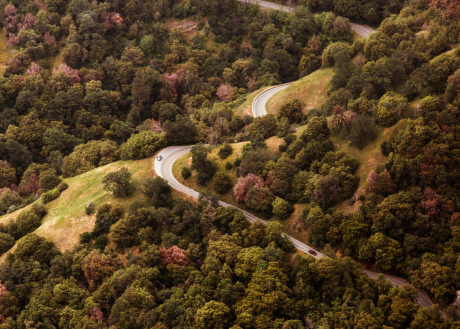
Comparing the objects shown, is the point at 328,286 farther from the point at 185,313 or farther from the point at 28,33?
the point at 28,33

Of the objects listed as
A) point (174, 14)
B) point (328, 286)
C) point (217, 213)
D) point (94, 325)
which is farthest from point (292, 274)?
point (174, 14)

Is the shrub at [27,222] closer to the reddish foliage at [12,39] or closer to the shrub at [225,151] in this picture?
the shrub at [225,151]

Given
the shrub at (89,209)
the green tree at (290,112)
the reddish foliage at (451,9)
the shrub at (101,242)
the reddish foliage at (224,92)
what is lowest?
the shrub at (101,242)

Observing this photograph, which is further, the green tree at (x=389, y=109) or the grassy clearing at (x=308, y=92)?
the grassy clearing at (x=308, y=92)

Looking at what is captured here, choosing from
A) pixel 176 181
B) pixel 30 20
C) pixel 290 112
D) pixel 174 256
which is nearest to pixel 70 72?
pixel 30 20

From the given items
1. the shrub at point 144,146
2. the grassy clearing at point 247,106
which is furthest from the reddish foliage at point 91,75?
the grassy clearing at point 247,106

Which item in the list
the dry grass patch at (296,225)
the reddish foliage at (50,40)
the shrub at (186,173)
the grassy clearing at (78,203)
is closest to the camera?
the dry grass patch at (296,225)

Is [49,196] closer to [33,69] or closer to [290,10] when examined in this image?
[33,69]
